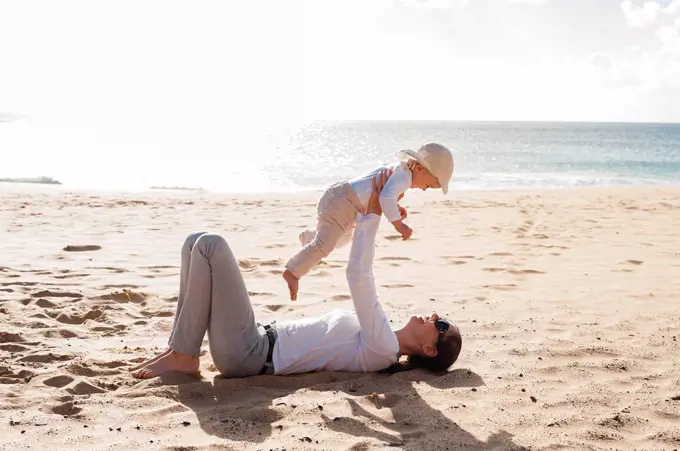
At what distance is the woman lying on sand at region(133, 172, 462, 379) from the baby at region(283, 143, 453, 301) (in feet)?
0.39

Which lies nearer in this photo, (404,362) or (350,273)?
(350,273)

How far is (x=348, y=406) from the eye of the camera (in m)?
3.59

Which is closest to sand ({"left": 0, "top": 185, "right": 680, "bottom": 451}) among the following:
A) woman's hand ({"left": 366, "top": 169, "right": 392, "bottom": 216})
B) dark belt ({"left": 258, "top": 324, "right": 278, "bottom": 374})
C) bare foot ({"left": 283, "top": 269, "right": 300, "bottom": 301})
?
dark belt ({"left": 258, "top": 324, "right": 278, "bottom": 374})

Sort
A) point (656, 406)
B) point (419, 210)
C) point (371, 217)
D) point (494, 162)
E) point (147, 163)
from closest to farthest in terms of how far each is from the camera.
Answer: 1. point (656, 406)
2. point (371, 217)
3. point (419, 210)
4. point (147, 163)
5. point (494, 162)

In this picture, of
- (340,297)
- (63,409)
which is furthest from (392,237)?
(63,409)

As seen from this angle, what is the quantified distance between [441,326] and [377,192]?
95 cm

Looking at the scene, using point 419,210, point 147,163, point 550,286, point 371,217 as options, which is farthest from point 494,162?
point 371,217

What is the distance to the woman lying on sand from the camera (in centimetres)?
377

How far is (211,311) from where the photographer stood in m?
3.82

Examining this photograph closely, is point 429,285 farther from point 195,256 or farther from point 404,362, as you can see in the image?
point 195,256

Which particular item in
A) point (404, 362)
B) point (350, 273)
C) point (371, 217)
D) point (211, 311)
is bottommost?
point (404, 362)

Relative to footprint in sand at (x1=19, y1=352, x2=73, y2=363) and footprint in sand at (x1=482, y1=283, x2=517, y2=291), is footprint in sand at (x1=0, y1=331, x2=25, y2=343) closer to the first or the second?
footprint in sand at (x1=19, y1=352, x2=73, y2=363)

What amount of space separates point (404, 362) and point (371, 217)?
1.10 m

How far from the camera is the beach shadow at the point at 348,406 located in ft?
10.5
